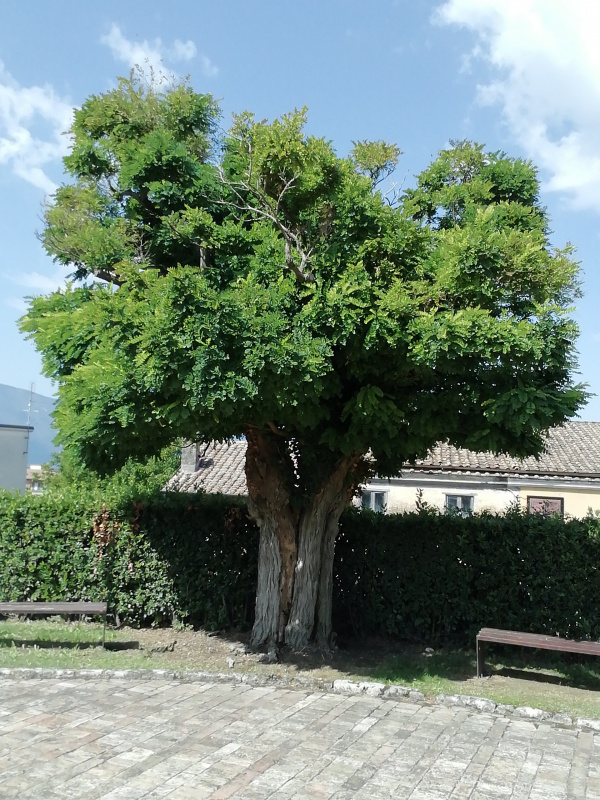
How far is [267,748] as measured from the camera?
19.9 ft

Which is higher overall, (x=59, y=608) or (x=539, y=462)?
(x=539, y=462)

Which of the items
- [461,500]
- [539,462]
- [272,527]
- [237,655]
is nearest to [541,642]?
[272,527]

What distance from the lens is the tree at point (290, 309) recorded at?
7750 millimetres

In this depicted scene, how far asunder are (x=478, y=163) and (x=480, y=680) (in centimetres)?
712

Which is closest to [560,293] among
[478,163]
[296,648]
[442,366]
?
[442,366]

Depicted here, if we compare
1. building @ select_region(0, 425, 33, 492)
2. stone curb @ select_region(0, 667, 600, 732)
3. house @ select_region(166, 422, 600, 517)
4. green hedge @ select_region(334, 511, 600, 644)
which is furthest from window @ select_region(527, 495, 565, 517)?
building @ select_region(0, 425, 33, 492)

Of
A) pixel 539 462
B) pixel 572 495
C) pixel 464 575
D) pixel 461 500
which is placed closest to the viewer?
pixel 464 575

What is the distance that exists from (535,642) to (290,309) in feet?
18.2

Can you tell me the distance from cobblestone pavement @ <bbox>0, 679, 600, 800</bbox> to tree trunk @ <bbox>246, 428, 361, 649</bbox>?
2.49 m

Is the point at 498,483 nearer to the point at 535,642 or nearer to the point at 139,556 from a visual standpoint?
the point at 535,642

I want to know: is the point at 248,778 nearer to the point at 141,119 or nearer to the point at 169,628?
the point at 169,628

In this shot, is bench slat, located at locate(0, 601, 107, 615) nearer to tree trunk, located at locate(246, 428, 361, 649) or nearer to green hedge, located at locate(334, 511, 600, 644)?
tree trunk, located at locate(246, 428, 361, 649)

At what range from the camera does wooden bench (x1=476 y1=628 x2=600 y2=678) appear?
914 cm

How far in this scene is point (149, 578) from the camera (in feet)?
40.2
